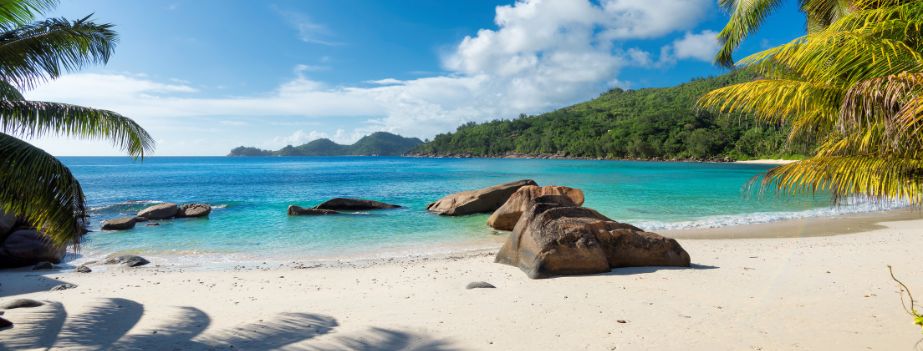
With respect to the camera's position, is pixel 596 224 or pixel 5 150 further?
pixel 596 224

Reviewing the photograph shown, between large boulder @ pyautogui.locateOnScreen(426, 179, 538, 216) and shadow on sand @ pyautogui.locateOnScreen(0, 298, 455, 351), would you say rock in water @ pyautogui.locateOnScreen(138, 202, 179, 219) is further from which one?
shadow on sand @ pyautogui.locateOnScreen(0, 298, 455, 351)

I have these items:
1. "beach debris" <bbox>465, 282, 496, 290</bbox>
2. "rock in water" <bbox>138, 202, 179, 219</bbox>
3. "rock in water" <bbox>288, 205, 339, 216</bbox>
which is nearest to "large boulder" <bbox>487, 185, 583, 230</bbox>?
"rock in water" <bbox>288, 205, 339, 216</bbox>

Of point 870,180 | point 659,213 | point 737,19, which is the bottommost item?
point 659,213

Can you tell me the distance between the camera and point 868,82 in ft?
13.3

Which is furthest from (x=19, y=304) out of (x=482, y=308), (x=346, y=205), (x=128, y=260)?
(x=346, y=205)

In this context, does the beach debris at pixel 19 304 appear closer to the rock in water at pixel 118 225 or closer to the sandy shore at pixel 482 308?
the sandy shore at pixel 482 308

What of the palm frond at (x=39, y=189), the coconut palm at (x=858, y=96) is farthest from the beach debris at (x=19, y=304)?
the coconut palm at (x=858, y=96)

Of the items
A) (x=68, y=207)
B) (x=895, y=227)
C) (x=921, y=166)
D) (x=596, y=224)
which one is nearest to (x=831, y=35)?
(x=921, y=166)

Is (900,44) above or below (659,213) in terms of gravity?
above

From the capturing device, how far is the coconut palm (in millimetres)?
3977

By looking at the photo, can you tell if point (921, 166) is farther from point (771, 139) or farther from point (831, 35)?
point (771, 139)

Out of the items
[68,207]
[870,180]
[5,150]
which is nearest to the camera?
[870,180]

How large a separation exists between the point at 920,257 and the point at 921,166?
8.71 metres

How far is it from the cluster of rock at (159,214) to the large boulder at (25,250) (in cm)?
636
